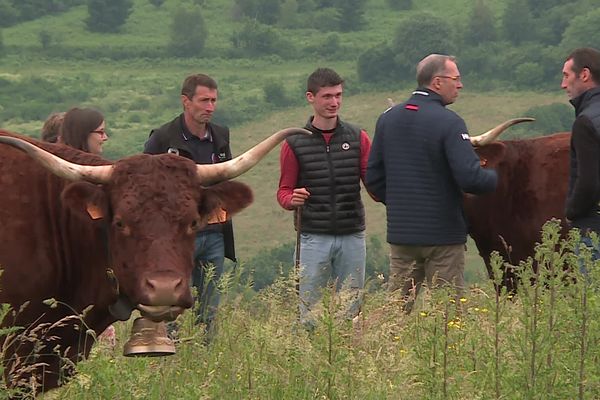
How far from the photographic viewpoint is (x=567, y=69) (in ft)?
25.8

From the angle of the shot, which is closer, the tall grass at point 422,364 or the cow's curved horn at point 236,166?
the tall grass at point 422,364

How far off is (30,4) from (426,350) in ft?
503

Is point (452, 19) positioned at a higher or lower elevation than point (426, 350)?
lower

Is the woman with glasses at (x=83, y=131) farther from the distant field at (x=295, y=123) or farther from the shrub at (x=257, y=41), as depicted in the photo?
the shrub at (x=257, y=41)

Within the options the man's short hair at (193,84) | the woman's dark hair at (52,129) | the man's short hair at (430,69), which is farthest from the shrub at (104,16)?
the man's short hair at (430,69)

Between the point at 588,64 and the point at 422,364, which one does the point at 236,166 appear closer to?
the point at 422,364

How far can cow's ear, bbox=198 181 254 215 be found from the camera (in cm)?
635

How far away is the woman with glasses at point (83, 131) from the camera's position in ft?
25.8

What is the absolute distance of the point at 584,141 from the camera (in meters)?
7.45

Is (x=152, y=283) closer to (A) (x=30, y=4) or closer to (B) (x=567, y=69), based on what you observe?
(B) (x=567, y=69)

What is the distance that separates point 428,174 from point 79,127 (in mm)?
2269

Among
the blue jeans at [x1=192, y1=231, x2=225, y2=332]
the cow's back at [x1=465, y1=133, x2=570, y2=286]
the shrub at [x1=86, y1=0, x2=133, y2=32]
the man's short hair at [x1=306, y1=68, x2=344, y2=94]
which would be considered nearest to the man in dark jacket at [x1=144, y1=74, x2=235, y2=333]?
the blue jeans at [x1=192, y1=231, x2=225, y2=332]

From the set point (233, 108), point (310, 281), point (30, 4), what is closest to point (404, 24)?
point (233, 108)

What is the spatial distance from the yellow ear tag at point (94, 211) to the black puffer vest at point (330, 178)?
251 cm
